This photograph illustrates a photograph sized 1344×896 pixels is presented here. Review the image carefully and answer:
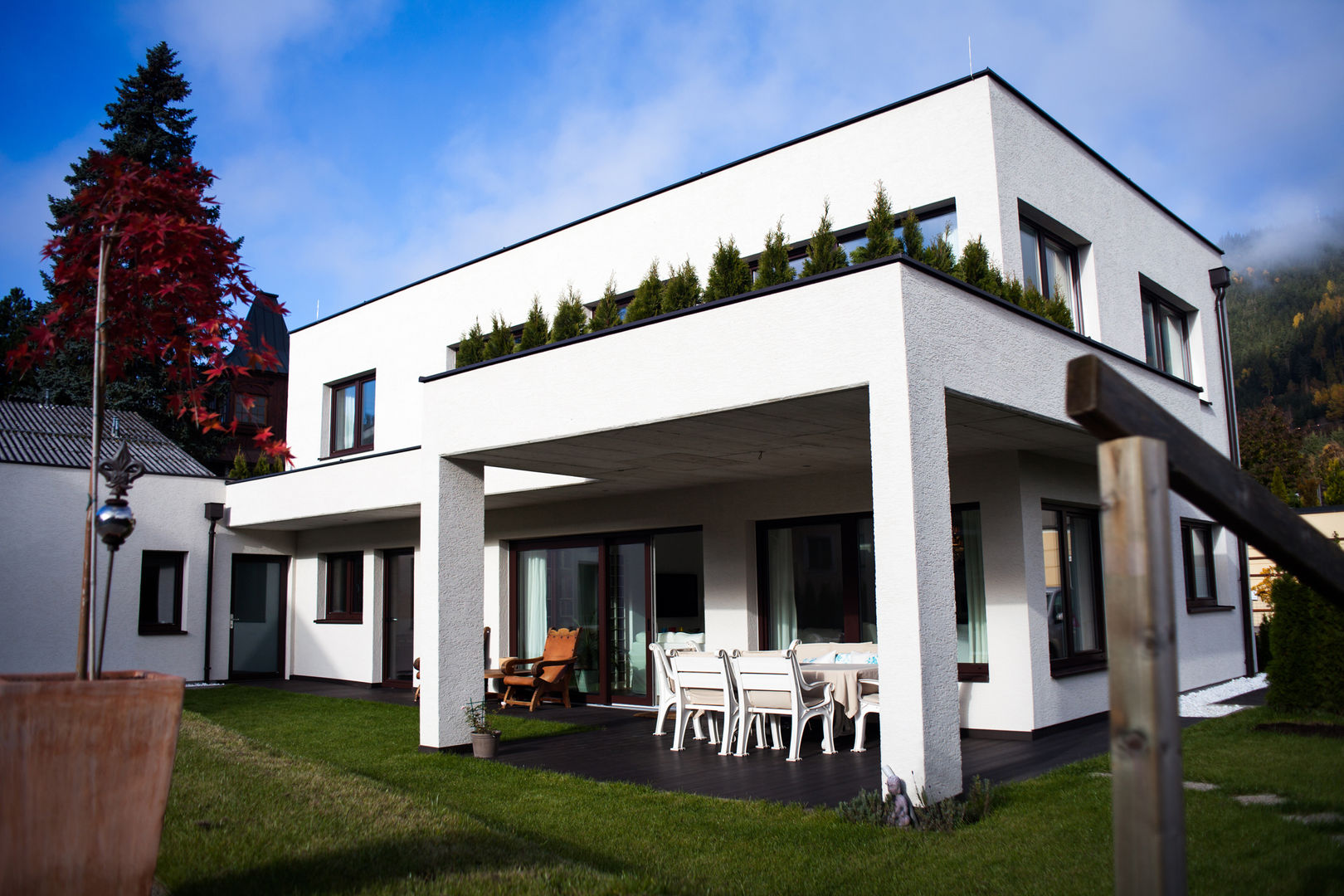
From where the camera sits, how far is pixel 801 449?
899 centimetres

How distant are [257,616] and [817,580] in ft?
38.9

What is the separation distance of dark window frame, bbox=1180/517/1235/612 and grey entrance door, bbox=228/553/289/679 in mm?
15086

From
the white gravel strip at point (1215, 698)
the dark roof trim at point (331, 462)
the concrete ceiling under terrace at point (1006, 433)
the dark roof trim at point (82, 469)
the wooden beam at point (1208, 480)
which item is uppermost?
the dark roof trim at point (82, 469)

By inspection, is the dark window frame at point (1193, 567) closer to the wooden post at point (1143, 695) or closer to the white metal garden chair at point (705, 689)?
the white metal garden chair at point (705, 689)

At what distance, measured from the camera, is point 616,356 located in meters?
7.71

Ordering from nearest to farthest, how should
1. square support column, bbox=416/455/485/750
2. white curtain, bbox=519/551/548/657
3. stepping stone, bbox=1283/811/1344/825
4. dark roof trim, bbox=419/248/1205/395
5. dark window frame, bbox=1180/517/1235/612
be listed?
stepping stone, bbox=1283/811/1344/825 → dark roof trim, bbox=419/248/1205/395 → square support column, bbox=416/455/485/750 → dark window frame, bbox=1180/517/1235/612 → white curtain, bbox=519/551/548/657

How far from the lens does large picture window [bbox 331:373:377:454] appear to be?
16.3 meters

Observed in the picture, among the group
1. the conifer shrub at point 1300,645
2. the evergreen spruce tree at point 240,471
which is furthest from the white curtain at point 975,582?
the evergreen spruce tree at point 240,471

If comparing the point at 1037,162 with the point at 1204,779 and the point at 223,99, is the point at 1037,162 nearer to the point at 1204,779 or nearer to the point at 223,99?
the point at 1204,779

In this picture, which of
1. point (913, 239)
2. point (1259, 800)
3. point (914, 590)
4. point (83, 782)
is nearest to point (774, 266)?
point (913, 239)

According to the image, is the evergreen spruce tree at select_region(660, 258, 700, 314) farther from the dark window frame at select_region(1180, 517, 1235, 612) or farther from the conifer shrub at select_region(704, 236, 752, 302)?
the dark window frame at select_region(1180, 517, 1235, 612)

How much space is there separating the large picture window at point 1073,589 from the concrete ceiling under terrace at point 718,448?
7.46ft

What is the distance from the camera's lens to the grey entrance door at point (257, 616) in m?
17.8

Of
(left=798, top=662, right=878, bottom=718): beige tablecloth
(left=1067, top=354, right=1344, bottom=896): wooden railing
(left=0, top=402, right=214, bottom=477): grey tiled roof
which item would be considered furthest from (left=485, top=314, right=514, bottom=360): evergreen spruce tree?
(left=0, top=402, right=214, bottom=477): grey tiled roof
